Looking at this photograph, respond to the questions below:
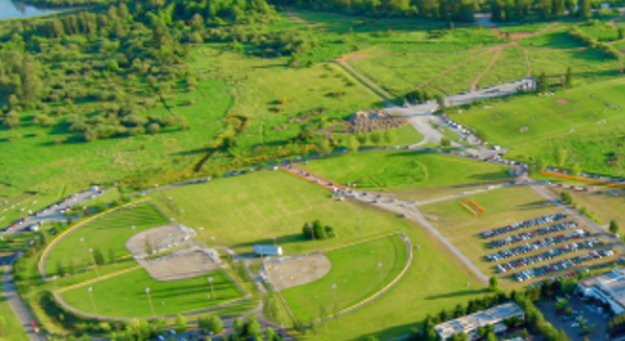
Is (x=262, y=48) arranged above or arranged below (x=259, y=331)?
above

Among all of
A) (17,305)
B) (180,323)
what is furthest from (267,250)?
(17,305)

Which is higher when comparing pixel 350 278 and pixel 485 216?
pixel 485 216

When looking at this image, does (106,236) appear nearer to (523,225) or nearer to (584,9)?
(523,225)

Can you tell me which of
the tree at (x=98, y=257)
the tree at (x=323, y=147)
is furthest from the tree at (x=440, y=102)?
the tree at (x=98, y=257)

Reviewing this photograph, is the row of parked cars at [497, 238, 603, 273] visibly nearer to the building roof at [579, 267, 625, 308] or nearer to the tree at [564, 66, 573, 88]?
the building roof at [579, 267, 625, 308]

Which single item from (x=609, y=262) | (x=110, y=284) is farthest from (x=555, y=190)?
(x=110, y=284)

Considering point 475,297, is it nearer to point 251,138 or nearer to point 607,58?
point 251,138
